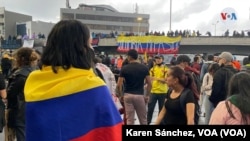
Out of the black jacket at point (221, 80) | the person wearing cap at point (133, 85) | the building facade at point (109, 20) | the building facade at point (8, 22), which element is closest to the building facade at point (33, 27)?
the building facade at point (8, 22)

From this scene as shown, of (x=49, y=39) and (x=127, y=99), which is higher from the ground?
(x=49, y=39)

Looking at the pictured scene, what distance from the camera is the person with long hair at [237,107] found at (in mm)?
3615

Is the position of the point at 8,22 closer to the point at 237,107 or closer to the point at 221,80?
the point at 221,80

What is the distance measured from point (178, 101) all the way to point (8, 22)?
Result: 340 feet

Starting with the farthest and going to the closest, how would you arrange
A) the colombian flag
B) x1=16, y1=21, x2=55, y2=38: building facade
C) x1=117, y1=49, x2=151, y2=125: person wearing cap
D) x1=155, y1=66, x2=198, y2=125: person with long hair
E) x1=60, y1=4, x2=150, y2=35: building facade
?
x1=60, y1=4, x2=150, y2=35: building facade → x1=16, y1=21, x2=55, y2=38: building facade → x1=117, y1=49, x2=151, y2=125: person wearing cap → x1=155, y1=66, x2=198, y2=125: person with long hair → the colombian flag

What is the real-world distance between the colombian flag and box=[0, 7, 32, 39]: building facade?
101 m

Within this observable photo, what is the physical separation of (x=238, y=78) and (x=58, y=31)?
5.96ft

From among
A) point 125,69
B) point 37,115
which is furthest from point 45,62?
point 125,69

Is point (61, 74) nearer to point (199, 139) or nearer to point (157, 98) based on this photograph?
point (199, 139)

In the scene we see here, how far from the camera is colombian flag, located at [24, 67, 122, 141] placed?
2.57 metres

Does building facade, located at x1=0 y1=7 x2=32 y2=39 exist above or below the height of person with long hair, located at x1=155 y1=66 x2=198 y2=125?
above

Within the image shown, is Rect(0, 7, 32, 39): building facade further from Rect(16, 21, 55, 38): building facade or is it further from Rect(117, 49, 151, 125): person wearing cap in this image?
Rect(117, 49, 151, 125): person wearing cap

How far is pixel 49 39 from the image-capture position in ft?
8.89

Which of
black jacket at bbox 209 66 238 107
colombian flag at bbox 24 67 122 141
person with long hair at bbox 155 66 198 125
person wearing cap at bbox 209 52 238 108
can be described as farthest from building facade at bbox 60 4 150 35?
colombian flag at bbox 24 67 122 141
